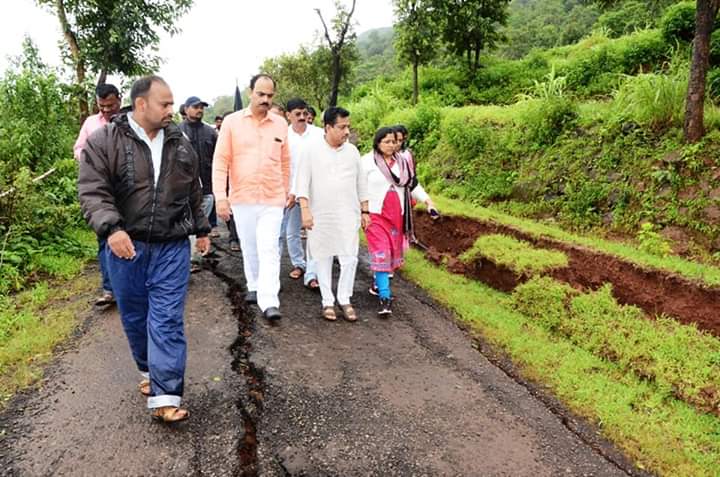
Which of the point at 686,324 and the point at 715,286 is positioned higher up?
the point at 715,286

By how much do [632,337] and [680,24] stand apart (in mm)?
11636

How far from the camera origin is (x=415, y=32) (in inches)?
818

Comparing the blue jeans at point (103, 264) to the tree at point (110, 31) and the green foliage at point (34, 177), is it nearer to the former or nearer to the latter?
the green foliage at point (34, 177)

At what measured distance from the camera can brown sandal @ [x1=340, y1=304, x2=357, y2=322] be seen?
16.2 feet

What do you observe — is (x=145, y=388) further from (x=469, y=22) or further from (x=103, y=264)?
(x=469, y=22)

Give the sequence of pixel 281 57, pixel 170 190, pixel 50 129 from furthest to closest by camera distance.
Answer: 1. pixel 281 57
2. pixel 50 129
3. pixel 170 190

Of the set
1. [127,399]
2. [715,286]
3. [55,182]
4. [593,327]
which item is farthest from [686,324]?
[55,182]

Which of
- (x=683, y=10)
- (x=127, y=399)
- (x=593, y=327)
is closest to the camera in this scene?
(x=127, y=399)

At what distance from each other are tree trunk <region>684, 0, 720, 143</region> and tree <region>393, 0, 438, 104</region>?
13.8 m

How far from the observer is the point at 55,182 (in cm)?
804

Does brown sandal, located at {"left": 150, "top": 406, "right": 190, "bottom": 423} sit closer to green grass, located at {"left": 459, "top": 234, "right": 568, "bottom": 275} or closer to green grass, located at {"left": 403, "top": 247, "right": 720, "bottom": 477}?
green grass, located at {"left": 403, "top": 247, "right": 720, "bottom": 477}

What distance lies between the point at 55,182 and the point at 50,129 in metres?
1.06

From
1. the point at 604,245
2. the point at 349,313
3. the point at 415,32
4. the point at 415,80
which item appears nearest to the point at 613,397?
the point at 349,313

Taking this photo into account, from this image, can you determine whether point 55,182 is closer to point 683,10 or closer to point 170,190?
point 170,190
